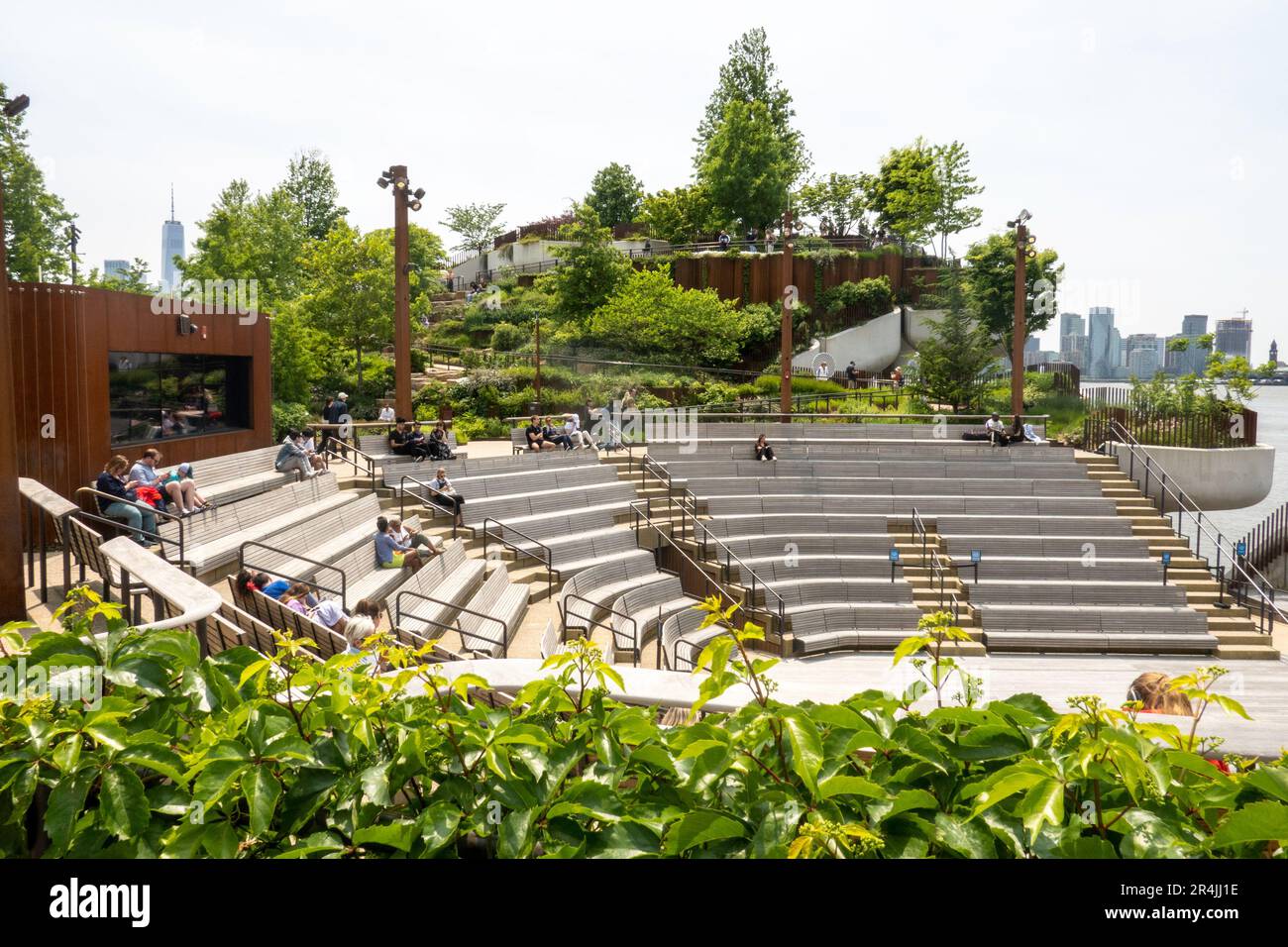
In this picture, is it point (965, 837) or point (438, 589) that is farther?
point (438, 589)

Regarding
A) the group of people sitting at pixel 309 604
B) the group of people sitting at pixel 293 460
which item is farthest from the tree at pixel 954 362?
the group of people sitting at pixel 309 604

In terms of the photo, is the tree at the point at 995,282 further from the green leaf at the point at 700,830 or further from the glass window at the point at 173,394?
the green leaf at the point at 700,830

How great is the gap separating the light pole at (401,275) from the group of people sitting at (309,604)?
34.8 feet

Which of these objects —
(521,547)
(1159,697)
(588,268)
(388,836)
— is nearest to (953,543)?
(521,547)

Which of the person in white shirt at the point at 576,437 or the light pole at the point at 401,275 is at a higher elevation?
the light pole at the point at 401,275

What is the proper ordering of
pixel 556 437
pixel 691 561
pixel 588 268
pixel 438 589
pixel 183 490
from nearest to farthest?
pixel 183 490
pixel 438 589
pixel 691 561
pixel 556 437
pixel 588 268

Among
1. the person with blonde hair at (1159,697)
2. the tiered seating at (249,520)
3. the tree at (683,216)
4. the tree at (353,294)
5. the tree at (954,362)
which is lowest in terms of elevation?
the tiered seating at (249,520)

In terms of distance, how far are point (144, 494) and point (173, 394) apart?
16.4 feet

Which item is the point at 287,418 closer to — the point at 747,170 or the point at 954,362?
the point at 954,362

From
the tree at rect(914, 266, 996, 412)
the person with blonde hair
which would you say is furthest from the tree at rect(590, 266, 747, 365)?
the person with blonde hair

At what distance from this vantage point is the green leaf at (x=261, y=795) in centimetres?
200

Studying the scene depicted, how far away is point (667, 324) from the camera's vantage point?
39.8 meters

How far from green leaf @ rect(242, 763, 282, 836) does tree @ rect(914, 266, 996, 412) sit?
115 ft

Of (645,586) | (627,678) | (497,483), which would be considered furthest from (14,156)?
(627,678)
